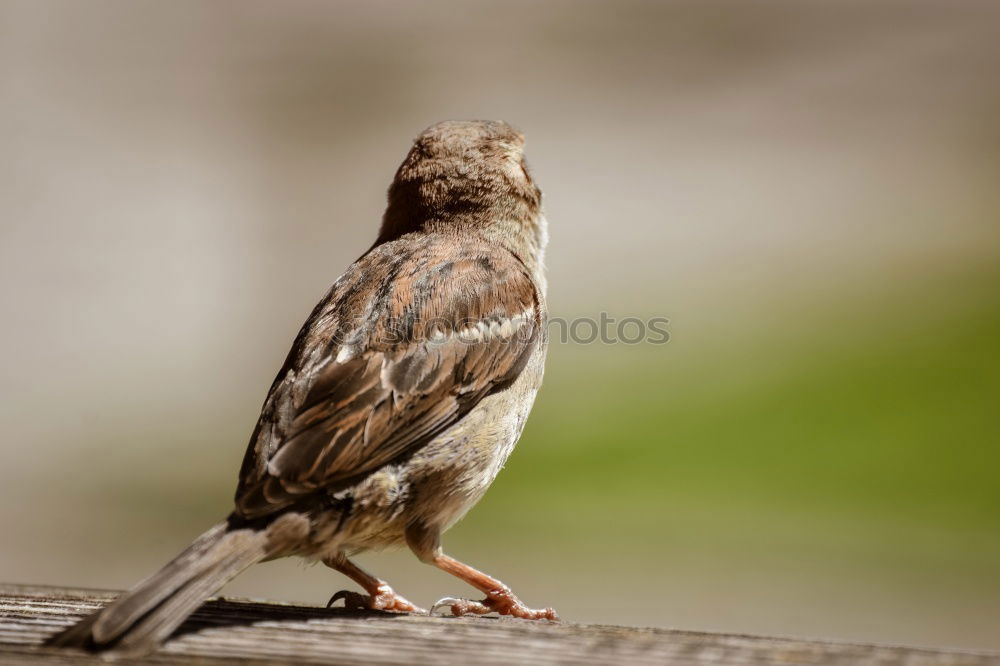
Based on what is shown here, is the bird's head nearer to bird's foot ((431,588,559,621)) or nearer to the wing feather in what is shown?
the wing feather

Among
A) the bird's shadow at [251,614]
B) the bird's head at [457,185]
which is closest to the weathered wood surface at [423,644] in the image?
the bird's shadow at [251,614]

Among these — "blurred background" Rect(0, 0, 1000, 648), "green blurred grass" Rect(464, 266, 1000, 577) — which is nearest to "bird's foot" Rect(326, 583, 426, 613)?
"blurred background" Rect(0, 0, 1000, 648)

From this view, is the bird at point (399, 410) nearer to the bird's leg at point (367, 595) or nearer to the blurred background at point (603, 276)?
the bird's leg at point (367, 595)

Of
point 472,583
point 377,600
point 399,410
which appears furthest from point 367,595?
point 399,410

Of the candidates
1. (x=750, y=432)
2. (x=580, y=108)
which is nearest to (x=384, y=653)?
(x=750, y=432)

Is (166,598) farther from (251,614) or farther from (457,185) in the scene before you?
(457,185)
